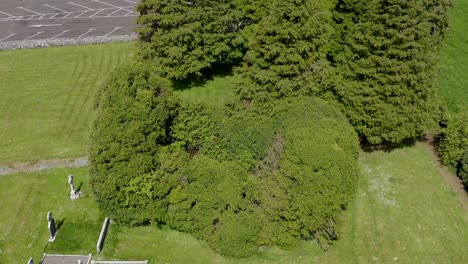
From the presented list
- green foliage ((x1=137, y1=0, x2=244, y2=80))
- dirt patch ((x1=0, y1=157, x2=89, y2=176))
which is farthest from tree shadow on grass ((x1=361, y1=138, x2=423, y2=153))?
dirt patch ((x1=0, y1=157, x2=89, y2=176))

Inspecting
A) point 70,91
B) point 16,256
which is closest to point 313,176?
point 16,256

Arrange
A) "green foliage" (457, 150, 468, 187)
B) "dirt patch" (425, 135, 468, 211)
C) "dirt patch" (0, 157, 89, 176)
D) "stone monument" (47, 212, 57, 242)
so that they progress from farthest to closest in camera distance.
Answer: "dirt patch" (0, 157, 89, 176)
"green foliage" (457, 150, 468, 187)
"dirt patch" (425, 135, 468, 211)
"stone monument" (47, 212, 57, 242)

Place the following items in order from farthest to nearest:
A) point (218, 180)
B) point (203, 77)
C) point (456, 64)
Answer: point (456, 64)
point (203, 77)
point (218, 180)

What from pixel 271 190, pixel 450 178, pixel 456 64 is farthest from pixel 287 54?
pixel 456 64

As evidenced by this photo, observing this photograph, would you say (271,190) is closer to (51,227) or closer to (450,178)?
(51,227)

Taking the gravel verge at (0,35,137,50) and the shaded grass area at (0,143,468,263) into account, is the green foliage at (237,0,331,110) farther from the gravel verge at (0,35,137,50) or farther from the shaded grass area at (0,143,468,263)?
the gravel verge at (0,35,137,50)

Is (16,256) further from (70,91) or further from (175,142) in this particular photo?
(70,91)
